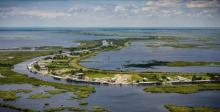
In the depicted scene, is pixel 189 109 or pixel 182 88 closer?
pixel 189 109

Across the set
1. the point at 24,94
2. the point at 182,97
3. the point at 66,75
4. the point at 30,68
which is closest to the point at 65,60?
the point at 30,68

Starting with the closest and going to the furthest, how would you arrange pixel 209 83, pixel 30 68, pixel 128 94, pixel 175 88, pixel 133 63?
pixel 128 94
pixel 175 88
pixel 209 83
pixel 30 68
pixel 133 63

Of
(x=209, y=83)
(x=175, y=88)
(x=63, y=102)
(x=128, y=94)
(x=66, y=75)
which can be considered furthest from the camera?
(x=66, y=75)

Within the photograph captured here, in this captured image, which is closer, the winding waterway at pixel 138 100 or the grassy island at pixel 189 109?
the grassy island at pixel 189 109

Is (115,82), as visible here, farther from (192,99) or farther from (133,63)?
(133,63)

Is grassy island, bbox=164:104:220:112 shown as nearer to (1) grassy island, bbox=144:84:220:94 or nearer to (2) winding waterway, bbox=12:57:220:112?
(2) winding waterway, bbox=12:57:220:112

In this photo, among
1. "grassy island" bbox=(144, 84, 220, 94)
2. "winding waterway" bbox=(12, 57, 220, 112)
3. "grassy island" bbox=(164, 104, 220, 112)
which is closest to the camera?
"grassy island" bbox=(164, 104, 220, 112)

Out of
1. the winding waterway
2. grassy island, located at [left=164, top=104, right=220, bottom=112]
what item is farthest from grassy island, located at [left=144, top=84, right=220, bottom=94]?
grassy island, located at [left=164, top=104, right=220, bottom=112]

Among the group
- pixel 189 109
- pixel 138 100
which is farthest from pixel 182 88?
pixel 189 109

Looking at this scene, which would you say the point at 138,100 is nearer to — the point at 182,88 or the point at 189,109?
the point at 189,109

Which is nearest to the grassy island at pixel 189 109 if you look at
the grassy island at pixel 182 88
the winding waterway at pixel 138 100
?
the winding waterway at pixel 138 100

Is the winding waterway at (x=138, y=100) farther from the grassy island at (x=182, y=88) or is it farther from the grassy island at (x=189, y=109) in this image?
the grassy island at (x=182, y=88)
